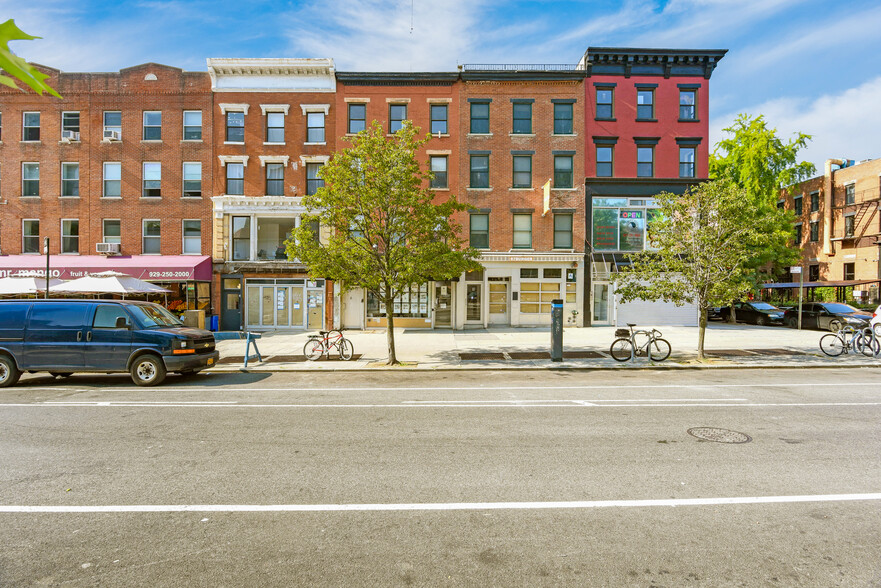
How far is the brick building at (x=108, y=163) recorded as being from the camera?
956 inches

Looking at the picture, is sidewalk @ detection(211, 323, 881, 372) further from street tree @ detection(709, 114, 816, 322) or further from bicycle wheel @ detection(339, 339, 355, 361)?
street tree @ detection(709, 114, 816, 322)

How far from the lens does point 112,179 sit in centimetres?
2455

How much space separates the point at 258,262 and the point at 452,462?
2112 centimetres

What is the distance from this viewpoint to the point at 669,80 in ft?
82.6

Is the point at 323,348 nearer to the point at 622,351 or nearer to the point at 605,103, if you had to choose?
the point at 622,351

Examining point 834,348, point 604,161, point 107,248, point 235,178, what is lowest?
point 834,348

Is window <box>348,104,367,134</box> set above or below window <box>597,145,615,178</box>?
above

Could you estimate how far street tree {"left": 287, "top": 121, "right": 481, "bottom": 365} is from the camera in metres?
14.0

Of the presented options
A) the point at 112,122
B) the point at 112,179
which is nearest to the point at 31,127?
the point at 112,122

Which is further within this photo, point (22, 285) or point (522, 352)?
point (22, 285)

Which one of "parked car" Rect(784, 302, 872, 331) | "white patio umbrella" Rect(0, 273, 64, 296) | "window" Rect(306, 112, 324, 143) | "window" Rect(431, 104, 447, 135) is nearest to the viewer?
"white patio umbrella" Rect(0, 273, 64, 296)

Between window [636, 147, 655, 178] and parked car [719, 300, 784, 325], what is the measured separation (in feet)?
33.1

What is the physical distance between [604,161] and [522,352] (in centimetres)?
1419

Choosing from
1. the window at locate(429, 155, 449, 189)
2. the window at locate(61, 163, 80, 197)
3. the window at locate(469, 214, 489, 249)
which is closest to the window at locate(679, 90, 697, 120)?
the window at locate(469, 214, 489, 249)
